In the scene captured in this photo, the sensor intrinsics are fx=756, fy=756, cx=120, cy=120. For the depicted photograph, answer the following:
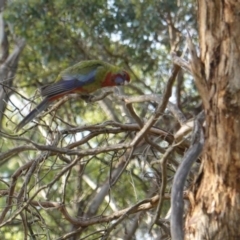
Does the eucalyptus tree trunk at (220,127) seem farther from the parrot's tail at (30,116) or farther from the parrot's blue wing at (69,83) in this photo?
the parrot's blue wing at (69,83)

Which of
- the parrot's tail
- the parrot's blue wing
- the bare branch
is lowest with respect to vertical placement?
the bare branch

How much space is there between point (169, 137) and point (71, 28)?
4.25m

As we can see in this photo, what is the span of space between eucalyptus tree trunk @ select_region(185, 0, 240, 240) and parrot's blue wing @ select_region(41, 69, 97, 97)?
3196 mm

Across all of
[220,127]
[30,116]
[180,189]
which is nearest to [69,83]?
[30,116]

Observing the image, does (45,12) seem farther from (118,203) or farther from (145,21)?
(118,203)

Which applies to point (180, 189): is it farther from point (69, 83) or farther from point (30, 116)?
point (69, 83)

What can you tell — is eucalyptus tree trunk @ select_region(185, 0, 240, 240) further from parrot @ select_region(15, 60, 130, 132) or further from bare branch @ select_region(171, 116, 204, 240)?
parrot @ select_region(15, 60, 130, 132)

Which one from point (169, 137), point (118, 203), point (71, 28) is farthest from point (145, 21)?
point (169, 137)

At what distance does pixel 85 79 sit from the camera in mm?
7129

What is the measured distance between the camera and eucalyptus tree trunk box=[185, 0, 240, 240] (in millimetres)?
3680

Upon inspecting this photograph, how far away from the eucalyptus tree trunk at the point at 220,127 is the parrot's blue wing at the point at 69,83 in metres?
3.20

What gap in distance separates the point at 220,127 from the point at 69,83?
3.51 m

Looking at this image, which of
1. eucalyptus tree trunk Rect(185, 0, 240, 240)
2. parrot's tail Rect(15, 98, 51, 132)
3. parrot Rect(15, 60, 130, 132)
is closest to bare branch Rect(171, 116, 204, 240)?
eucalyptus tree trunk Rect(185, 0, 240, 240)

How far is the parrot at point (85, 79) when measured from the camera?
6918 millimetres
